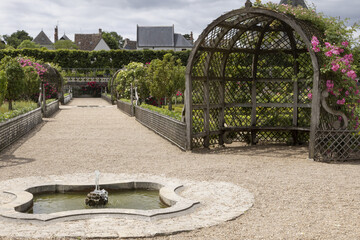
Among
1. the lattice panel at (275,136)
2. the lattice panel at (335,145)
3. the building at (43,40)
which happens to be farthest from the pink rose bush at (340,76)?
the building at (43,40)

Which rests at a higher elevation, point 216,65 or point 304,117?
point 216,65

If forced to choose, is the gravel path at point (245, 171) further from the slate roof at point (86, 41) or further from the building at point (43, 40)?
the building at point (43, 40)

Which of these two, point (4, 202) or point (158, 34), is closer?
point (4, 202)

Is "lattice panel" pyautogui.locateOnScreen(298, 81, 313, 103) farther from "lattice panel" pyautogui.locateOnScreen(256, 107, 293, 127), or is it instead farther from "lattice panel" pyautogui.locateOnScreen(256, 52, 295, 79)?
"lattice panel" pyautogui.locateOnScreen(256, 107, 293, 127)

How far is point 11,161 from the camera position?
9.63 metres

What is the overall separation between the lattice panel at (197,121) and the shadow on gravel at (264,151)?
548mm

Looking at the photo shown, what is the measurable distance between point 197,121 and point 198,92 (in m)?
0.78

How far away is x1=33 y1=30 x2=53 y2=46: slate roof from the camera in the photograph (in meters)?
117

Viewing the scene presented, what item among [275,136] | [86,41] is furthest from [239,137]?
[86,41]

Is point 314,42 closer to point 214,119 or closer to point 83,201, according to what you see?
point 214,119

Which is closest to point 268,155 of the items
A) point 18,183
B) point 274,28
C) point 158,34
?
point 274,28

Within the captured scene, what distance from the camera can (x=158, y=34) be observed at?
3445 inches

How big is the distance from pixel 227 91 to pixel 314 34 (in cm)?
342

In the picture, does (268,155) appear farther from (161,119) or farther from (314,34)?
(161,119)
